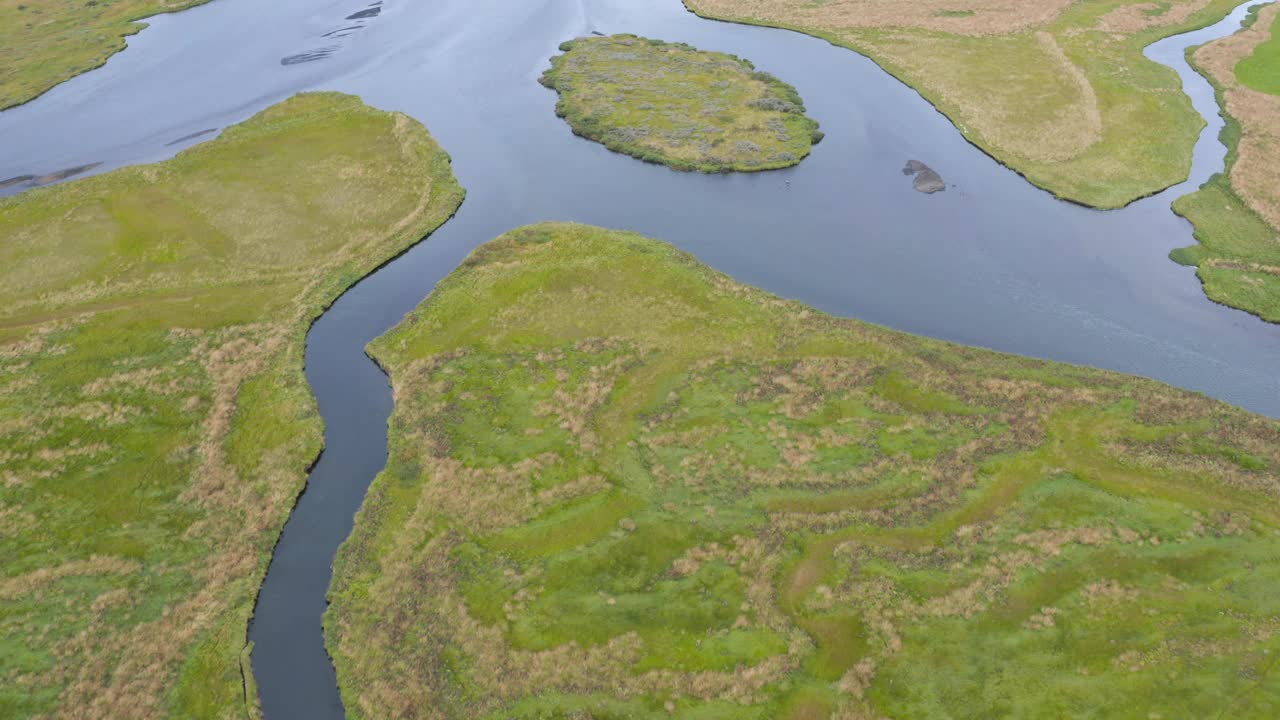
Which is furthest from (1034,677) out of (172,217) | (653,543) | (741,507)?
(172,217)

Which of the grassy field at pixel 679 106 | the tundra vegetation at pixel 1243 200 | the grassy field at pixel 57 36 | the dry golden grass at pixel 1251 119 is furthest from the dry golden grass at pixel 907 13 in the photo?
the grassy field at pixel 57 36

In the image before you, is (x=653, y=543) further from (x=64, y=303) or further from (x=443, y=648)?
(x=64, y=303)

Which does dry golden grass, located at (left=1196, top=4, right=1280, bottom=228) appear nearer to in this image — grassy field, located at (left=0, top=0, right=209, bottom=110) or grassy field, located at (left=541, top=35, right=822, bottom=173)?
grassy field, located at (left=541, top=35, right=822, bottom=173)

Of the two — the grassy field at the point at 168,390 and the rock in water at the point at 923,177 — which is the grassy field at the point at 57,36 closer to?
the grassy field at the point at 168,390

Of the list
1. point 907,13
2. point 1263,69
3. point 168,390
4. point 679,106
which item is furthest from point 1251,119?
point 168,390

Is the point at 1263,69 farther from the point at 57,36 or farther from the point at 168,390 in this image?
the point at 57,36

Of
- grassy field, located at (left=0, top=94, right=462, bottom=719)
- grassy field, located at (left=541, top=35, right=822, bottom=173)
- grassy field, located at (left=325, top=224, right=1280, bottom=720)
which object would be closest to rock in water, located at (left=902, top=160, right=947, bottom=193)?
grassy field, located at (left=541, top=35, right=822, bottom=173)
